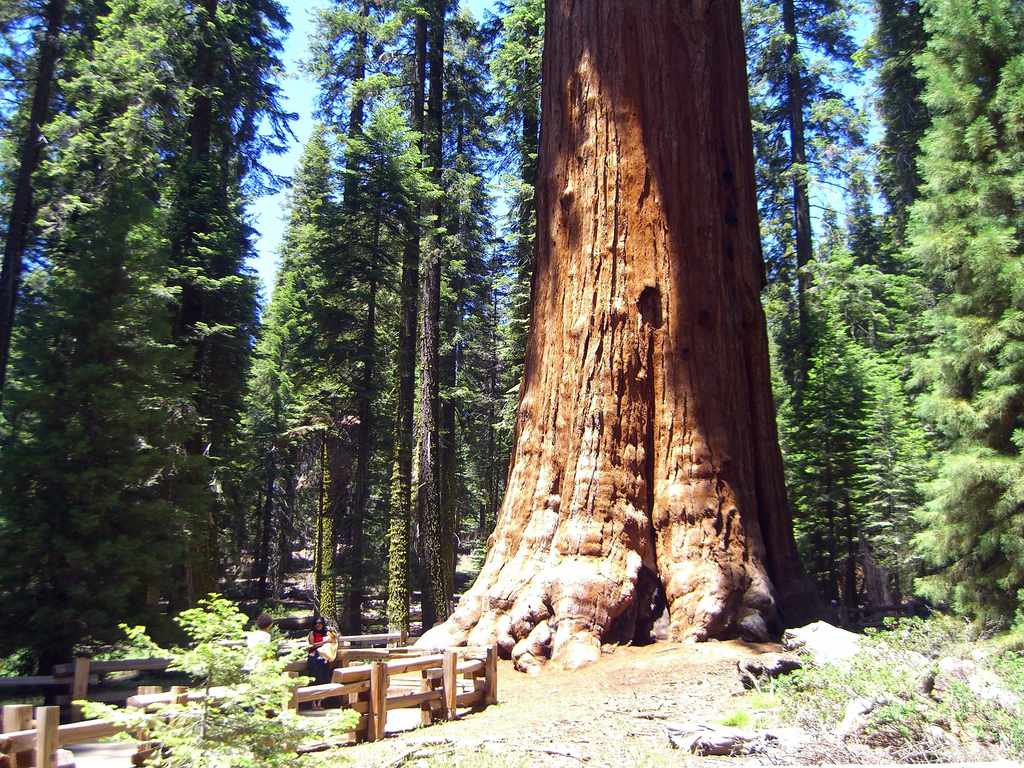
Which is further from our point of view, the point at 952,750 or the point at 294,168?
the point at 294,168

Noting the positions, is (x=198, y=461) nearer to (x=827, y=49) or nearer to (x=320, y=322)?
(x=320, y=322)

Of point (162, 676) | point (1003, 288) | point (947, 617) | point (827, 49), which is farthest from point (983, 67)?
point (827, 49)

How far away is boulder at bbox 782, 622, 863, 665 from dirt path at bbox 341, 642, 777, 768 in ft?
2.39

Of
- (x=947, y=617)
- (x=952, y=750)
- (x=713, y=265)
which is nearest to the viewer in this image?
(x=952, y=750)

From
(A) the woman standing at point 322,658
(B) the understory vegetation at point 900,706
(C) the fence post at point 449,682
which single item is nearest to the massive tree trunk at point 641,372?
(C) the fence post at point 449,682

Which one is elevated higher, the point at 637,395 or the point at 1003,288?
the point at 1003,288

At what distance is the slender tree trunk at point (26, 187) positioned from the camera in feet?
63.5

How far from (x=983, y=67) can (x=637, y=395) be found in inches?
250

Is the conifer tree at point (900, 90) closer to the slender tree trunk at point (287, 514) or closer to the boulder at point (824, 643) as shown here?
the boulder at point (824, 643)

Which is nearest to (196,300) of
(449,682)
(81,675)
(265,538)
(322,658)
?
(81,675)

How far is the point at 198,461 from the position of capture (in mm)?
15281

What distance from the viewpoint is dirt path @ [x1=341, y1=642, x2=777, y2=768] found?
5887 millimetres

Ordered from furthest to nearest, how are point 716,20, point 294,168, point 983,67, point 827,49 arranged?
point 294,168 → point 827,49 → point 716,20 → point 983,67

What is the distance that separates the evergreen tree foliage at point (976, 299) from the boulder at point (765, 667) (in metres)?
3.66
